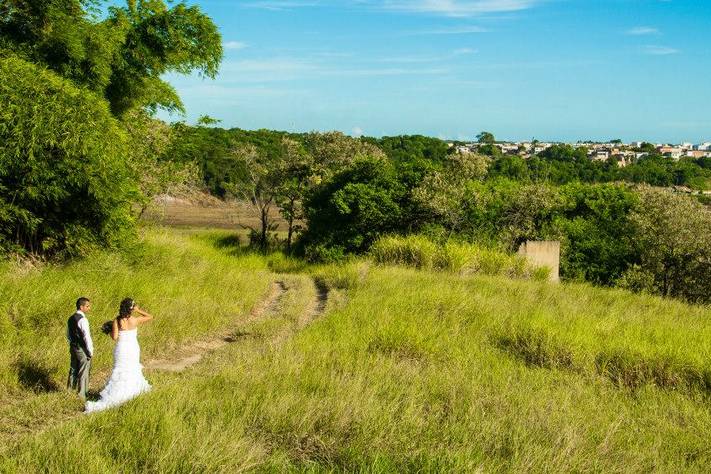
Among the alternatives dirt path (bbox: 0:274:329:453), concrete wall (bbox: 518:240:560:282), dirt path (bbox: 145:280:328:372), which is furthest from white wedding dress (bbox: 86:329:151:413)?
concrete wall (bbox: 518:240:560:282)

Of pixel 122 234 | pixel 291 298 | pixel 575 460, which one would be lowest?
pixel 291 298

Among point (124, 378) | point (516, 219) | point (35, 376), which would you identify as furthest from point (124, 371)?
point (516, 219)

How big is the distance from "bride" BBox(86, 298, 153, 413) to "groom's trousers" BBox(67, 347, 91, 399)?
14.9 inches

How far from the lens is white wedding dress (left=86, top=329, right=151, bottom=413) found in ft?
22.3

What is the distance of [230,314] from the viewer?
1204 centimetres

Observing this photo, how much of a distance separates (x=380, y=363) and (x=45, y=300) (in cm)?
497

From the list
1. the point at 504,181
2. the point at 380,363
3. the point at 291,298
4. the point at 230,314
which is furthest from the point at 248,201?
the point at 380,363

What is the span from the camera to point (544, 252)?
21.7m

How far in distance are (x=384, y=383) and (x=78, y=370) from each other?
3.43 meters

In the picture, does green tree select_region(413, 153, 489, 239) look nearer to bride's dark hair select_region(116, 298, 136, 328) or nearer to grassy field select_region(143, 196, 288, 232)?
bride's dark hair select_region(116, 298, 136, 328)

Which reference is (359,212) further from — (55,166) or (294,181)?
(55,166)

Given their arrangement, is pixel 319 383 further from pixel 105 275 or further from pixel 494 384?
pixel 105 275

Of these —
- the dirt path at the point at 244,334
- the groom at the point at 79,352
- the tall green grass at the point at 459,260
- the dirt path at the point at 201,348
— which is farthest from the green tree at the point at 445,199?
the groom at the point at 79,352

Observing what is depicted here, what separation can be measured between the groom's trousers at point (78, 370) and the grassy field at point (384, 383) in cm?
31
